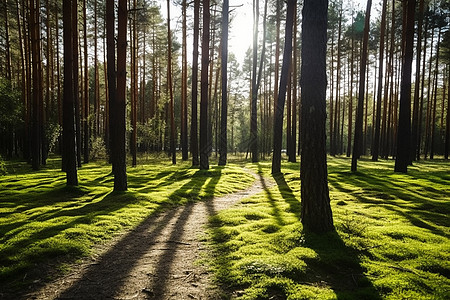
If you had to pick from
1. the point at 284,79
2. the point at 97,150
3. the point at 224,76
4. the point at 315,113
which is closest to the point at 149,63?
the point at 97,150

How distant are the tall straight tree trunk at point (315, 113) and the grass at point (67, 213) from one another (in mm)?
4304

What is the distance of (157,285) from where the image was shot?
349 cm

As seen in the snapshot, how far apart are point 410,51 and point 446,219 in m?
10.6

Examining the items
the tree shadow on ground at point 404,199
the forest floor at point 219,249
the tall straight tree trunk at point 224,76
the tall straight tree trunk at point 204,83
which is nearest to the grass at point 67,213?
the forest floor at point 219,249

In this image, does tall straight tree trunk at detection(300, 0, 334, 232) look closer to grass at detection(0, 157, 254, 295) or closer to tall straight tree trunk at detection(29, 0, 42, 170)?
grass at detection(0, 157, 254, 295)

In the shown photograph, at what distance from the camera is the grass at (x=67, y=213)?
4158mm

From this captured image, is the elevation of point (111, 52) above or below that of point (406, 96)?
above

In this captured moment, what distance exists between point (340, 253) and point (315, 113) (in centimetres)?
250

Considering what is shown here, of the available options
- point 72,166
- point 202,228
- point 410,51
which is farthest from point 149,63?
point 202,228

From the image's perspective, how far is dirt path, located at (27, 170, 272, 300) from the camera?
331cm

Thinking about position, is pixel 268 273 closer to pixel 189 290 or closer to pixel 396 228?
pixel 189 290

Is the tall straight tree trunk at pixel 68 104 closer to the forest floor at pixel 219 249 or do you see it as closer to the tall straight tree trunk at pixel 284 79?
the forest floor at pixel 219 249

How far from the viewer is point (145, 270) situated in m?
3.95

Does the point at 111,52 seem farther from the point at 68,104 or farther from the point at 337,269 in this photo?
the point at 337,269
